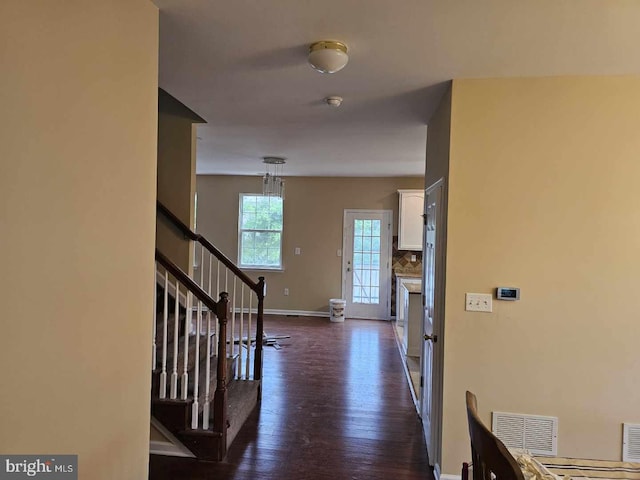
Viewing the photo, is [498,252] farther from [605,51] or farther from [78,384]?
[78,384]

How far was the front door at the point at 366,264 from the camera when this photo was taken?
715 centimetres

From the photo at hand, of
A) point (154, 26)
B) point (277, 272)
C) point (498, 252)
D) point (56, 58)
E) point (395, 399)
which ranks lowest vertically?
point (395, 399)

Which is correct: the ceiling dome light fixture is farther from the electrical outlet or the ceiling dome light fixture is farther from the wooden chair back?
the wooden chair back

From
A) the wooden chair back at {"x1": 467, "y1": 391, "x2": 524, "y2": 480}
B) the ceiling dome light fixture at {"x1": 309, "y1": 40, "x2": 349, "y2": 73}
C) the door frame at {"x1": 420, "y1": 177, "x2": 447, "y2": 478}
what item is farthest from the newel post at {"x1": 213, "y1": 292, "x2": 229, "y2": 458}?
the wooden chair back at {"x1": 467, "y1": 391, "x2": 524, "y2": 480}

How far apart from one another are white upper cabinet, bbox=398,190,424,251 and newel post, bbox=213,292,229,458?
476cm

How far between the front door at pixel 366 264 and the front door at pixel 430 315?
376cm

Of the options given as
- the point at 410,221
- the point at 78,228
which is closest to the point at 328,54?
the point at 78,228

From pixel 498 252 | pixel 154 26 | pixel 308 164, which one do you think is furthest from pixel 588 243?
pixel 308 164

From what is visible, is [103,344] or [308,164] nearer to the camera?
[103,344]

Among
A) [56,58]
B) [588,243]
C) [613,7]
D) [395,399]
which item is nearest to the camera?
[56,58]

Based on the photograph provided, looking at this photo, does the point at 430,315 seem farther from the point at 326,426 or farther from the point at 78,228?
the point at 78,228

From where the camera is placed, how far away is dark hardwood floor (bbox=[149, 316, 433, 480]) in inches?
102

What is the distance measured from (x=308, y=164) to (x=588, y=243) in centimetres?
404

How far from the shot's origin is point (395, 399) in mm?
3730
